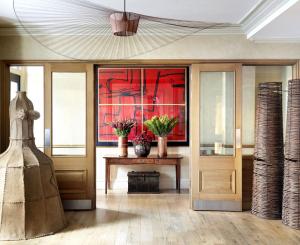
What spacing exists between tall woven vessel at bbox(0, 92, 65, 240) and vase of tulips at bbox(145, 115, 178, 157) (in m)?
2.57

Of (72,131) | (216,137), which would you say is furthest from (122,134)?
(216,137)

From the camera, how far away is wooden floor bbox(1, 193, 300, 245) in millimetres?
4133

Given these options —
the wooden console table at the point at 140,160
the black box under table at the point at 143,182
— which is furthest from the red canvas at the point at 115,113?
the black box under table at the point at 143,182

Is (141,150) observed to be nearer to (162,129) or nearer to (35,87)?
(162,129)

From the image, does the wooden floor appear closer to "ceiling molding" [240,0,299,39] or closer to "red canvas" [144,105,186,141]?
"red canvas" [144,105,186,141]

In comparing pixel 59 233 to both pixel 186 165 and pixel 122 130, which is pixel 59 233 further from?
pixel 186 165

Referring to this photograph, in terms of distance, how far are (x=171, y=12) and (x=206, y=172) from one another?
2.31 metres

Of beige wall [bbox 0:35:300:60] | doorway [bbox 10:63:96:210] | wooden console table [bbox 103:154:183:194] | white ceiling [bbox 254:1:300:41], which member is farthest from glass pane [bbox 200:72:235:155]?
doorway [bbox 10:63:96:210]

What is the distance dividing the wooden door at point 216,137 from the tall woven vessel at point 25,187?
2.06 metres

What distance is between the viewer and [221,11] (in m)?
4.48

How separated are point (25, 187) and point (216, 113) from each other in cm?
283

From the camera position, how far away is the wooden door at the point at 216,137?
5445 millimetres

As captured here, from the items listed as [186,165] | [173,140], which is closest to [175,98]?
[173,140]

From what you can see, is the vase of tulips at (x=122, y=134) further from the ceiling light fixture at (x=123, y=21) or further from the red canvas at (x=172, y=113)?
the ceiling light fixture at (x=123, y=21)
